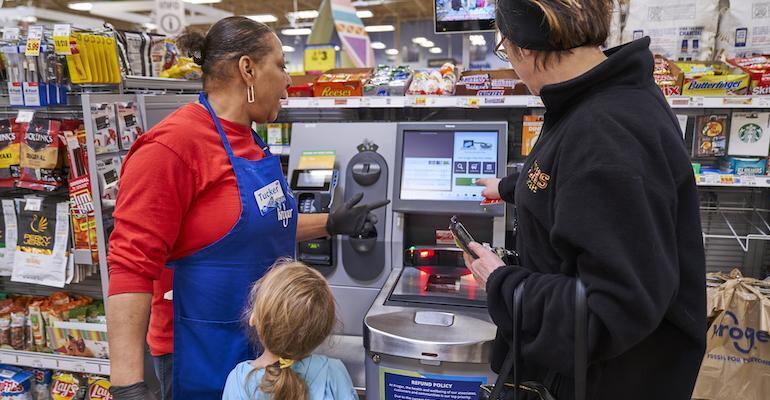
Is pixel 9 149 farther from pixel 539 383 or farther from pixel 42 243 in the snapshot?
pixel 539 383

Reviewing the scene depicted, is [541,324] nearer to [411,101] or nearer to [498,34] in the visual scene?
[498,34]

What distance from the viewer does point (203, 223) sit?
136cm

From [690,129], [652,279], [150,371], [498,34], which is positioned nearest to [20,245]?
[150,371]

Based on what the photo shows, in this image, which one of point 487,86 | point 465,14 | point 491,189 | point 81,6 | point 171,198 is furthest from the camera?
point 81,6

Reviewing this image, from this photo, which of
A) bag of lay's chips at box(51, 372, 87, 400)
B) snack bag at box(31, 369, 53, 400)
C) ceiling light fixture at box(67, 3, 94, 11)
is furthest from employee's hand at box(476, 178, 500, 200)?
ceiling light fixture at box(67, 3, 94, 11)

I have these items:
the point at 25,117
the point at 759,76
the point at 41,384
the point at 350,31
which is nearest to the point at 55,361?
the point at 41,384

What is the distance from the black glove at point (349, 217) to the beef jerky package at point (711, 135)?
4.73 feet

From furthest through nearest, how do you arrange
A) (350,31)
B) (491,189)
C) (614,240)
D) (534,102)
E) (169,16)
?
(169,16), (350,31), (534,102), (491,189), (614,240)

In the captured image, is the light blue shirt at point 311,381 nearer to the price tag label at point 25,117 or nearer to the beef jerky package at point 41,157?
the beef jerky package at point 41,157

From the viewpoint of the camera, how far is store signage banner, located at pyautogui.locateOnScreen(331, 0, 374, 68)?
12.1 feet

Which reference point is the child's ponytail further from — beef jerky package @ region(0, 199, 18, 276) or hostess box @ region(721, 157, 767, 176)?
hostess box @ region(721, 157, 767, 176)

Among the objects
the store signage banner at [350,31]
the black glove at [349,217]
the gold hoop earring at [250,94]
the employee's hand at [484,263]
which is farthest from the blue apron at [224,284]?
the store signage banner at [350,31]

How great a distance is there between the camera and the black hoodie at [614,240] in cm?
89

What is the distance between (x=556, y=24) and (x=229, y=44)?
87 cm
